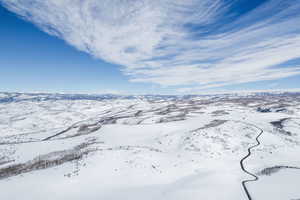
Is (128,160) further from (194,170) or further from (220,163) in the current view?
(220,163)

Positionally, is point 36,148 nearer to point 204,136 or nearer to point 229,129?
point 204,136

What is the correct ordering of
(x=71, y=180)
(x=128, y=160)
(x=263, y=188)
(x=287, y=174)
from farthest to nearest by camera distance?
(x=128, y=160), (x=287, y=174), (x=71, y=180), (x=263, y=188)

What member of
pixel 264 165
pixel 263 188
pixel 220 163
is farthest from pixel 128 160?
pixel 264 165

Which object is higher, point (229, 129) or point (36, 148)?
point (229, 129)

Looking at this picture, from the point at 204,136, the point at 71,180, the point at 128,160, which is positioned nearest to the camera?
the point at 71,180

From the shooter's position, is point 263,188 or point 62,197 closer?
point 62,197

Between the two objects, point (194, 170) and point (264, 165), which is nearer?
point (194, 170)

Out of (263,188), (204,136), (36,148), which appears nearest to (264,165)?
(263,188)

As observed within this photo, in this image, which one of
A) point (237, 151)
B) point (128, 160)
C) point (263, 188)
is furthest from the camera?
point (237, 151)

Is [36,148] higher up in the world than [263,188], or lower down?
Answer: lower down
